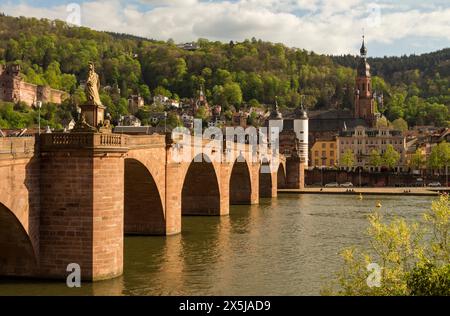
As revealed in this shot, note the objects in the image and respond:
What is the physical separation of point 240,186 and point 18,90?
133108 millimetres

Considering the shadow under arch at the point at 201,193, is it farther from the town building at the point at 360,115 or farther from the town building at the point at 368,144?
the town building at the point at 360,115

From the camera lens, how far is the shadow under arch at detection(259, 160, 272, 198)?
90.4 m

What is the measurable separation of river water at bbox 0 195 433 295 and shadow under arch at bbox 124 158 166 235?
45.5 inches

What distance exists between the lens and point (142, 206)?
42.9 meters

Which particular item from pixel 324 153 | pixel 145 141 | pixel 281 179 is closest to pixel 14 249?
pixel 145 141

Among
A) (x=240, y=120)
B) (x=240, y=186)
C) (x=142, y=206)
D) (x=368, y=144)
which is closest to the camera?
(x=142, y=206)

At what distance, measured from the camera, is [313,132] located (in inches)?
7234

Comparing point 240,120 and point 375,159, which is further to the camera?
point 240,120

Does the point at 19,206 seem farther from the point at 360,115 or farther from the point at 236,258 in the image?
the point at 360,115

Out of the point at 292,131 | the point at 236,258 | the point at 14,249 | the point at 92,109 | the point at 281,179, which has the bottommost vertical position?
the point at 236,258

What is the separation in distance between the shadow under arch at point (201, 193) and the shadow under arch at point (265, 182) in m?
31.4

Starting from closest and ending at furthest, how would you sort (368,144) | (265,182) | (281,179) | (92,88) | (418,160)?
(92,88), (265,182), (281,179), (418,160), (368,144)

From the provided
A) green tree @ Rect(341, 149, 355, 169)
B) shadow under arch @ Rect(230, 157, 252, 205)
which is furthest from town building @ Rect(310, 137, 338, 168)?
shadow under arch @ Rect(230, 157, 252, 205)
